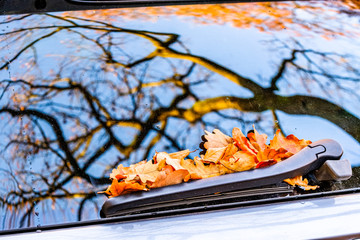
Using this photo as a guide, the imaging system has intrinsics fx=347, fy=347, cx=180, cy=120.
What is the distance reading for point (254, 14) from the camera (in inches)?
77.4

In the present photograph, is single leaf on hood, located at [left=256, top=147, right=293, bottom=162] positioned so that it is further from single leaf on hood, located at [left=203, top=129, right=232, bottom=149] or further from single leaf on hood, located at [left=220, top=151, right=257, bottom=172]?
single leaf on hood, located at [left=203, top=129, right=232, bottom=149]

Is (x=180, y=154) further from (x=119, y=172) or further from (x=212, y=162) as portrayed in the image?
(x=119, y=172)

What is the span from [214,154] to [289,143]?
1.02 feet

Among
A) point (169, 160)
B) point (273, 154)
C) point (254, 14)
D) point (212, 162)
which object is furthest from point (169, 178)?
point (254, 14)

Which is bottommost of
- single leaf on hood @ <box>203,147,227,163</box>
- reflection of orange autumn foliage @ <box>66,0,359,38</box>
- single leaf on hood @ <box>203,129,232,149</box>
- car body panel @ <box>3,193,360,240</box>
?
car body panel @ <box>3,193,360,240</box>

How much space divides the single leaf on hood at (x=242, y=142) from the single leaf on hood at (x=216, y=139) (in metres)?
0.03

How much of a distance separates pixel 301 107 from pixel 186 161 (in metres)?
0.58

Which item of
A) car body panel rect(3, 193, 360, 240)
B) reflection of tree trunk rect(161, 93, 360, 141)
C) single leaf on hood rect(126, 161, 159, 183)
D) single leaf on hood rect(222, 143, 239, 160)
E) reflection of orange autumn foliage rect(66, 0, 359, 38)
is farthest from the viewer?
reflection of orange autumn foliage rect(66, 0, 359, 38)

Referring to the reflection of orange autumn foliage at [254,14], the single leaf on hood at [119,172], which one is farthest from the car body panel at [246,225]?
the reflection of orange autumn foliage at [254,14]

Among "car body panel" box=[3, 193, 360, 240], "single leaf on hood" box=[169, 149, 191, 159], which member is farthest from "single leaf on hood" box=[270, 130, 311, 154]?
"single leaf on hood" box=[169, 149, 191, 159]

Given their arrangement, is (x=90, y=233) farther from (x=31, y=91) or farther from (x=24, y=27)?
(x=24, y=27)

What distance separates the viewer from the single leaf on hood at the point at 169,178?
3.98 feet

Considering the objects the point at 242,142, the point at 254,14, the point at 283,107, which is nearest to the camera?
the point at 242,142

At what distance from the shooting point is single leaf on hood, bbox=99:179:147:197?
119 cm
